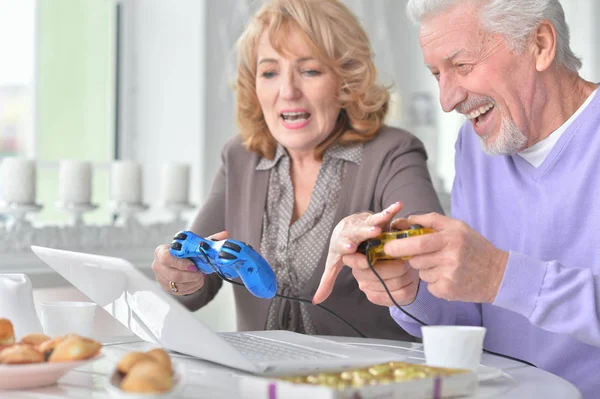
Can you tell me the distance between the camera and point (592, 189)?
1.40 m

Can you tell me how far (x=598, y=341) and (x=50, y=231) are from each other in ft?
5.93

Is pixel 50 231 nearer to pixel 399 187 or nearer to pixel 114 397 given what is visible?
pixel 399 187

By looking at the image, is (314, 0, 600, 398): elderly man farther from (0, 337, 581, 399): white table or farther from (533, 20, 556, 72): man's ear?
(0, 337, 581, 399): white table

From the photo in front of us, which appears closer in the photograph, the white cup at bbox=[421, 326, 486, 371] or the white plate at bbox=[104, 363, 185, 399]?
the white plate at bbox=[104, 363, 185, 399]

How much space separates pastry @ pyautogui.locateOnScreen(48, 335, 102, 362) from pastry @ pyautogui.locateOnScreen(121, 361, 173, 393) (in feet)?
0.48

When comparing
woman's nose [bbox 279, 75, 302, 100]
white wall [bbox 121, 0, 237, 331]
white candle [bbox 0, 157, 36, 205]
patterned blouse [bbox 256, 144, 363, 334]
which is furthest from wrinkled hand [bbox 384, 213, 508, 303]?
white wall [bbox 121, 0, 237, 331]

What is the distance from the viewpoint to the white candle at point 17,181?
94.7 inches

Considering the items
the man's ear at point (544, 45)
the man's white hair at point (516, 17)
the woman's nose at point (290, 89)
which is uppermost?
the man's white hair at point (516, 17)

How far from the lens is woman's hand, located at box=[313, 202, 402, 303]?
3.74 feet

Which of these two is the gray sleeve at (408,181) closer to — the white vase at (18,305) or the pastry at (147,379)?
the white vase at (18,305)

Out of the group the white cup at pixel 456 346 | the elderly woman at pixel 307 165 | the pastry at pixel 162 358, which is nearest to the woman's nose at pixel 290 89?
the elderly woman at pixel 307 165

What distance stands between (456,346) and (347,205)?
0.86 m

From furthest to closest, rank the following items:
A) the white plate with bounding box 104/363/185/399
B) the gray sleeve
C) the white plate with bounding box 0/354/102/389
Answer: the gray sleeve < the white plate with bounding box 0/354/102/389 < the white plate with bounding box 104/363/185/399

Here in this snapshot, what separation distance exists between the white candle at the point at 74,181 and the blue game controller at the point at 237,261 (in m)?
1.32
